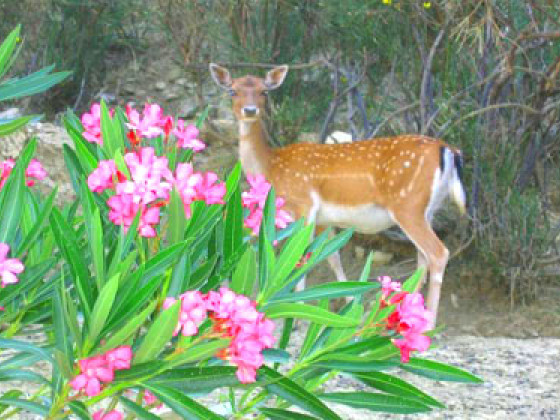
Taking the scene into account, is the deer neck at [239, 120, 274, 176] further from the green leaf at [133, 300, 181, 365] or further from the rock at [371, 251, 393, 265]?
the green leaf at [133, 300, 181, 365]

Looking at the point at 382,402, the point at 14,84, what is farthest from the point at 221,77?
the point at 382,402

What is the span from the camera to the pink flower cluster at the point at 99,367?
6.78ft

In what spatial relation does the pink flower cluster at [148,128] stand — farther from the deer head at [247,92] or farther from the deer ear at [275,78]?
the deer ear at [275,78]

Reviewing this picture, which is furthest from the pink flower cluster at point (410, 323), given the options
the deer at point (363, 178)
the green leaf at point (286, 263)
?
the deer at point (363, 178)

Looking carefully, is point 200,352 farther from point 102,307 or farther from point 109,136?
point 109,136

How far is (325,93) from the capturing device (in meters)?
9.57

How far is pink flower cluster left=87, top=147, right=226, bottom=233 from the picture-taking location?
2.16m

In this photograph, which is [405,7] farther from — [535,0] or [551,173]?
[551,173]

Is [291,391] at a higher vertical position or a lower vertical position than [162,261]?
lower

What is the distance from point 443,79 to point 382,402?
240 inches

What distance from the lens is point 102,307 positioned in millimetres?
1991

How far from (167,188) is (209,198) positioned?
113 millimetres

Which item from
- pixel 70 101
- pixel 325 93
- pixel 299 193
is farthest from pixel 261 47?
pixel 70 101

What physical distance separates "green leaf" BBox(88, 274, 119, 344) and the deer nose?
208 inches
